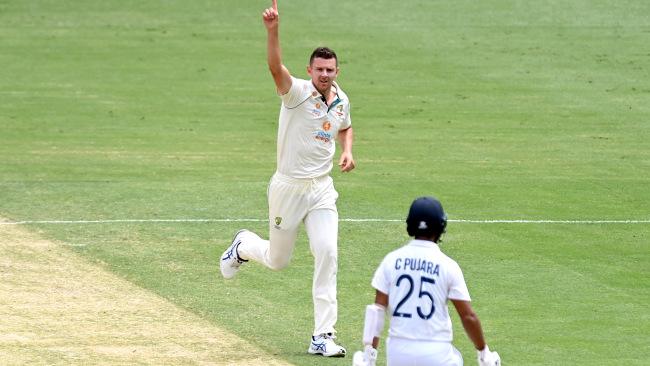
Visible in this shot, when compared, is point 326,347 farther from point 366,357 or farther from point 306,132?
point 366,357

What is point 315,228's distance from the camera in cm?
1260

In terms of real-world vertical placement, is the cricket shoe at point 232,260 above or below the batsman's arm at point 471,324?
below

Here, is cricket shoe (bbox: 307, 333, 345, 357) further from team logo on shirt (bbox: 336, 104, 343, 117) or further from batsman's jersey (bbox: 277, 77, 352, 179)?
team logo on shirt (bbox: 336, 104, 343, 117)

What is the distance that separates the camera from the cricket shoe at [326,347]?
12250mm

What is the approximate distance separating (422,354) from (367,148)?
15.1 metres

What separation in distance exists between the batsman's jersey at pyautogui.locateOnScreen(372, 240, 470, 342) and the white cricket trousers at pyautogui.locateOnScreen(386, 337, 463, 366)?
36 millimetres

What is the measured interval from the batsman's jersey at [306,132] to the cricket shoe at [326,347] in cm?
143

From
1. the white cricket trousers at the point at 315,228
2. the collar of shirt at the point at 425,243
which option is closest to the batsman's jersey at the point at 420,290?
the collar of shirt at the point at 425,243

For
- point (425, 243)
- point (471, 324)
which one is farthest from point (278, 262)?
point (471, 324)

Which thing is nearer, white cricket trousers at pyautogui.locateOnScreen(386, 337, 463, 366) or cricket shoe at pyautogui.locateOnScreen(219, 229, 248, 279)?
white cricket trousers at pyautogui.locateOnScreen(386, 337, 463, 366)

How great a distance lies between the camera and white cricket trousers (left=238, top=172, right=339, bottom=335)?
40.9 feet

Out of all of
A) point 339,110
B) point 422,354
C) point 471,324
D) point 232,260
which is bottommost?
point 232,260

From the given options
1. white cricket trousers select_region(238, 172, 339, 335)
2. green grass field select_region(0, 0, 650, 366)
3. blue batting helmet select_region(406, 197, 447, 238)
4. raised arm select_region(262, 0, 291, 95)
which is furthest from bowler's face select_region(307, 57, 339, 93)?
blue batting helmet select_region(406, 197, 447, 238)

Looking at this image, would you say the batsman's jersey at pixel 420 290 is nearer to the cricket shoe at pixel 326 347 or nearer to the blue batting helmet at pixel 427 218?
the blue batting helmet at pixel 427 218
